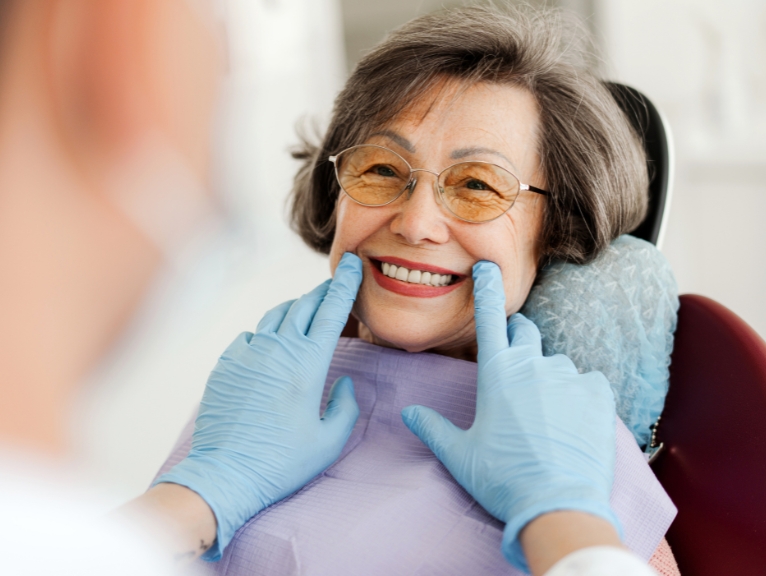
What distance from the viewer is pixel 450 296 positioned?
1312mm

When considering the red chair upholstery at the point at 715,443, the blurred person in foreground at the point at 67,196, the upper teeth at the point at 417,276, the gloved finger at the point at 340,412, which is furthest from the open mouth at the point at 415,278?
the blurred person in foreground at the point at 67,196

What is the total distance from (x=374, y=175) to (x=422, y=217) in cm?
17

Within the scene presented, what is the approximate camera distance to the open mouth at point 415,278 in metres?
1.30

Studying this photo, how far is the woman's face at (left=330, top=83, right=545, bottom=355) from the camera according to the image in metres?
1.26

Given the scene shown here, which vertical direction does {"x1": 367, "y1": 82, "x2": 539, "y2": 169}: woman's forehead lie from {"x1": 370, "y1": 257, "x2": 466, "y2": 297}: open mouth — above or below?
above

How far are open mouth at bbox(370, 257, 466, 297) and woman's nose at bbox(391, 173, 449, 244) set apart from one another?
0.21 ft

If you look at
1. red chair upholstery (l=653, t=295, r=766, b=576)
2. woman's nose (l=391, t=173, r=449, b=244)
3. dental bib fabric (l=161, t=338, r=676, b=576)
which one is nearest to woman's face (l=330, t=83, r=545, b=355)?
woman's nose (l=391, t=173, r=449, b=244)

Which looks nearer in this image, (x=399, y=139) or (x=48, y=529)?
(x=48, y=529)

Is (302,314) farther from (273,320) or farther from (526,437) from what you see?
(526,437)

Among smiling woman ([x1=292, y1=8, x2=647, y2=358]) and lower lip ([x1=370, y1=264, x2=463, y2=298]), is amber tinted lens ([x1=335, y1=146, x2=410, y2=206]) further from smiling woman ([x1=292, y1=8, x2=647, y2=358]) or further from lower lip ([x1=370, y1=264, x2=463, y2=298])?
lower lip ([x1=370, y1=264, x2=463, y2=298])

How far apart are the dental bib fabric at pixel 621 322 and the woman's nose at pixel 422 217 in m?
0.29

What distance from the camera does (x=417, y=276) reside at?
1308mm

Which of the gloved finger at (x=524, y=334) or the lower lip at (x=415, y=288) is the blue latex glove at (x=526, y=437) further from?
the lower lip at (x=415, y=288)

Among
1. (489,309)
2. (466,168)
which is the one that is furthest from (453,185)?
(489,309)
